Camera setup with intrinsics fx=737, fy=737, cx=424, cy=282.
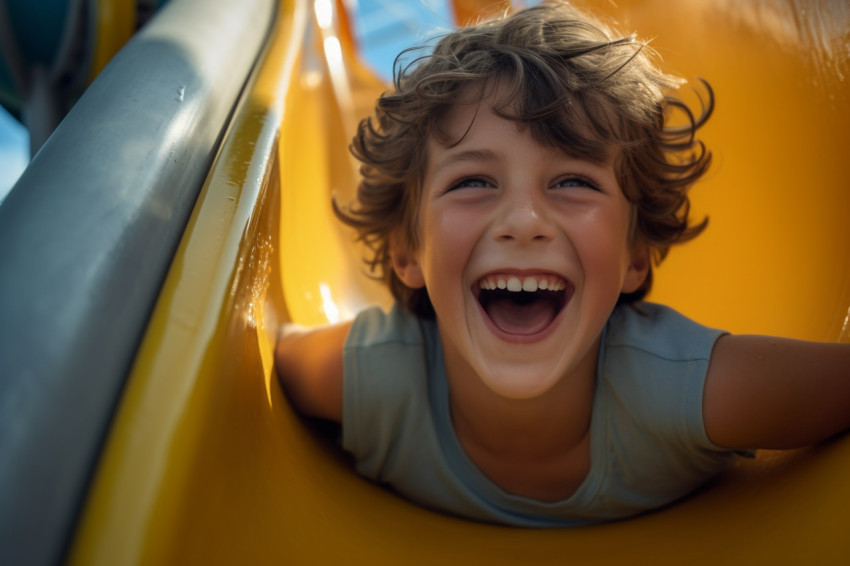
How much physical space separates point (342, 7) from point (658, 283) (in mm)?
1597

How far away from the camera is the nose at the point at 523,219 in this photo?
0.80m

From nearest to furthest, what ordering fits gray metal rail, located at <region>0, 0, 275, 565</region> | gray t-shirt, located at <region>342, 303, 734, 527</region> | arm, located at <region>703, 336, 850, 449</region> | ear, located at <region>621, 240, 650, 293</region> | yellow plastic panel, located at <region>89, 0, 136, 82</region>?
gray metal rail, located at <region>0, 0, 275, 565</region> < arm, located at <region>703, 336, 850, 449</region> < gray t-shirt, located at <region>342, 303, 734, 527</region> < ear, located at <region>621, 240, 650, 293</region> < yellow plastic panel, located at <region>89, 0, 136, 82</region>

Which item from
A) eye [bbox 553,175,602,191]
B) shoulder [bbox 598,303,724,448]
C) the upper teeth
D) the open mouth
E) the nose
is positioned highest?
eye [bbox 553,175,602,191]

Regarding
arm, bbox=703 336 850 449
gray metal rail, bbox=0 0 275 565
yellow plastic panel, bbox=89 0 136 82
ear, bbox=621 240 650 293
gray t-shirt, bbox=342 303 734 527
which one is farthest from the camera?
yellow plastic panel, bbox=89 0 136 82

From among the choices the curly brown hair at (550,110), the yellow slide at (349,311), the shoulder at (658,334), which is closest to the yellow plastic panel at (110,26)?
the yellow slide at (349,311)

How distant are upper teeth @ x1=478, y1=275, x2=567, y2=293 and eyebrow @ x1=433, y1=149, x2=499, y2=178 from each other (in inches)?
5.5

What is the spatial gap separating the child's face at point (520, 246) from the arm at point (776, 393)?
0.52ft

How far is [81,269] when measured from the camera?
24.7 inches

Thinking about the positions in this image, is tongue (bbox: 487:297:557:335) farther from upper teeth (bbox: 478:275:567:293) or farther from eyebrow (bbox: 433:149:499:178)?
eyebrow (bbox: 433:149:499:178)

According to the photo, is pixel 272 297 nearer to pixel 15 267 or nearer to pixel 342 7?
pixel 15 267

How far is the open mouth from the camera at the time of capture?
84 centimetres

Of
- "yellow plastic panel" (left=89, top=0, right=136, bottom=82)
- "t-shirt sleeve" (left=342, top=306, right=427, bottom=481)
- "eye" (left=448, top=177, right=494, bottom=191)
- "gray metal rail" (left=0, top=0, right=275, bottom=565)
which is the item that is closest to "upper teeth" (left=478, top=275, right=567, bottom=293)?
"eye" (left=448, top=177, right=494, bottom=191)

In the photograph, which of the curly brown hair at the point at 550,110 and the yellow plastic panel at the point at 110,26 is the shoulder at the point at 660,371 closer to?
the curly brown hair at the point at 550,110

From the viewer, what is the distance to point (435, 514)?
→ 972 mm
